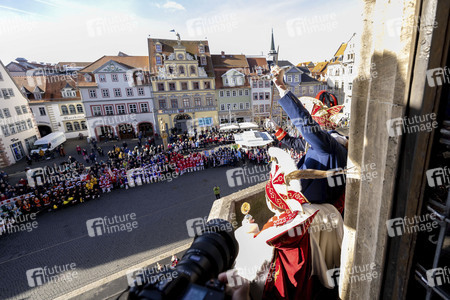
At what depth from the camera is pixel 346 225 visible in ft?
6.79

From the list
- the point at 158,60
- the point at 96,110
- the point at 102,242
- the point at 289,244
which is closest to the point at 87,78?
the point at 96,110

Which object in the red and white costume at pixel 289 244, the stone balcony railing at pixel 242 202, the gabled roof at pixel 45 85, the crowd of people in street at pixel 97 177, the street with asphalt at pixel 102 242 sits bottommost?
the street with asphalt at pixel 102 242

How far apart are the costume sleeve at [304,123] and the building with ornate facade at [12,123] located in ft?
102

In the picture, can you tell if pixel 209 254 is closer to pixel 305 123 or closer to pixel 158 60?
pixel 305 123

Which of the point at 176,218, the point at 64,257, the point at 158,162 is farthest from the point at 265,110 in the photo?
the point at 64,257

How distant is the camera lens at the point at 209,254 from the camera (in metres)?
1.87

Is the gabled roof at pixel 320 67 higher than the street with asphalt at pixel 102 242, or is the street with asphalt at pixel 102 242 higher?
the gabled roof at pixel 320 67

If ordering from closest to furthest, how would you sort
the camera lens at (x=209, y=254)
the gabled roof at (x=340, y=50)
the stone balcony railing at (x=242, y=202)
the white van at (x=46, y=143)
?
1. the camera lens at (x=209, y=254)
2. the stone balcony railing at (x=242, y=202)
3. the white van at (x=46, y=143)
4. the gabled roof at (x=340, y=50)

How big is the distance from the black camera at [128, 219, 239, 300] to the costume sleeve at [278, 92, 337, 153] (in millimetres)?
1216

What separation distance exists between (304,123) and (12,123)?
109 ft

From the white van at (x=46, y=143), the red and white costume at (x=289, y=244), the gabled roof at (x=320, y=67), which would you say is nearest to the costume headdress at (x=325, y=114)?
the red and white costume at (x=289, y=244)

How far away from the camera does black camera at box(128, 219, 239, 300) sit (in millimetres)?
1519

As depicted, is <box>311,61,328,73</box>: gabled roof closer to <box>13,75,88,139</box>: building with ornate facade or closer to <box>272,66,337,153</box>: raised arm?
<box>13,75,88,139</box>: building with ornate facade

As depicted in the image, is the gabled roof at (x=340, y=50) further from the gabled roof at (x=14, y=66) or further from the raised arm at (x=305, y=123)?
the gabled roof at (x=14, y=66)
